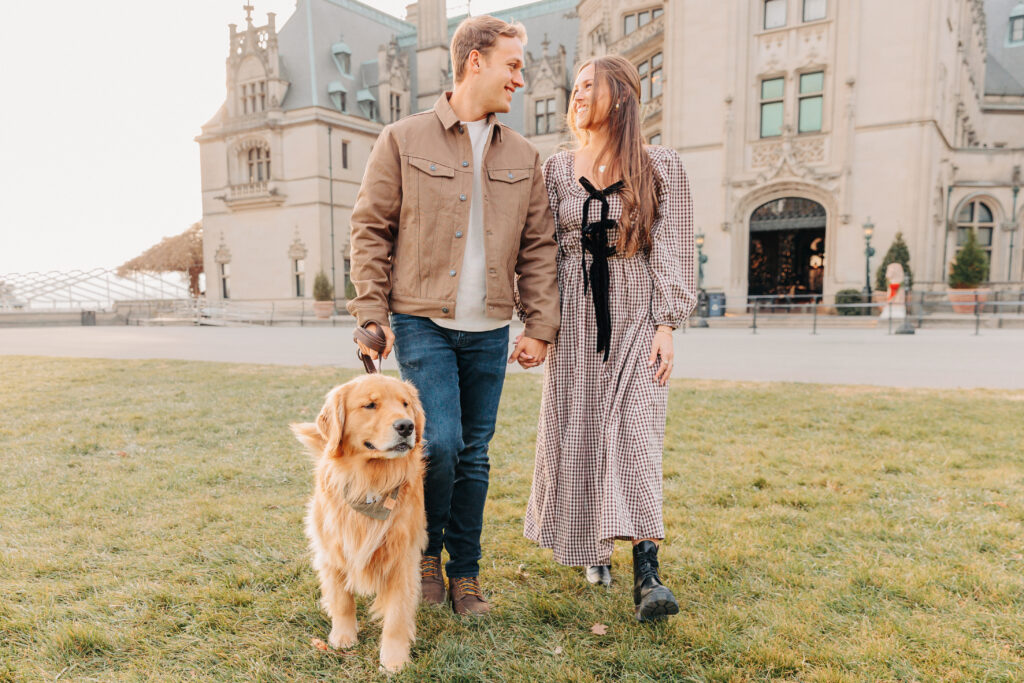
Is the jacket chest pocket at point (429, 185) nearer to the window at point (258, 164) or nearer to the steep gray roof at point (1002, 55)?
the window at point (258, 164)

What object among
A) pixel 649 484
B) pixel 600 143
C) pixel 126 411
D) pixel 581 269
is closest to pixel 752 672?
pixel 649 484

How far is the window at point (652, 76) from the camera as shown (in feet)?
97.5

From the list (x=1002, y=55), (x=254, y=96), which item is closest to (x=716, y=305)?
(x=254, y=96)

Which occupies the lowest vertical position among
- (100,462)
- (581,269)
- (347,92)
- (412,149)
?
(100,462)

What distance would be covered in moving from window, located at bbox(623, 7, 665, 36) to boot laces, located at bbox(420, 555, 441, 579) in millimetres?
31710

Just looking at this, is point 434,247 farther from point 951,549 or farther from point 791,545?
point 951,549

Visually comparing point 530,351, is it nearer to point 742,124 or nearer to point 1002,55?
point 742,124

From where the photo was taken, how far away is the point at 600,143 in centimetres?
308

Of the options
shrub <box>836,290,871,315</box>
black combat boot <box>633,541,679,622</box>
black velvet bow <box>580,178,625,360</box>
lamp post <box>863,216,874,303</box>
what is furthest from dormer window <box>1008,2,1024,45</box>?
black combat boot <box>633,541,679,622</box>

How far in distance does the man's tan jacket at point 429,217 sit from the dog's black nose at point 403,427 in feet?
1.59

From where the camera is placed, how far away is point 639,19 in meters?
30.5

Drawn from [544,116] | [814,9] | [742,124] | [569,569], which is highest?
[814,9]

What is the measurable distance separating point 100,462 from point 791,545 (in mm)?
5387

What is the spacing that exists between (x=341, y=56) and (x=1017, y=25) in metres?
42.6
